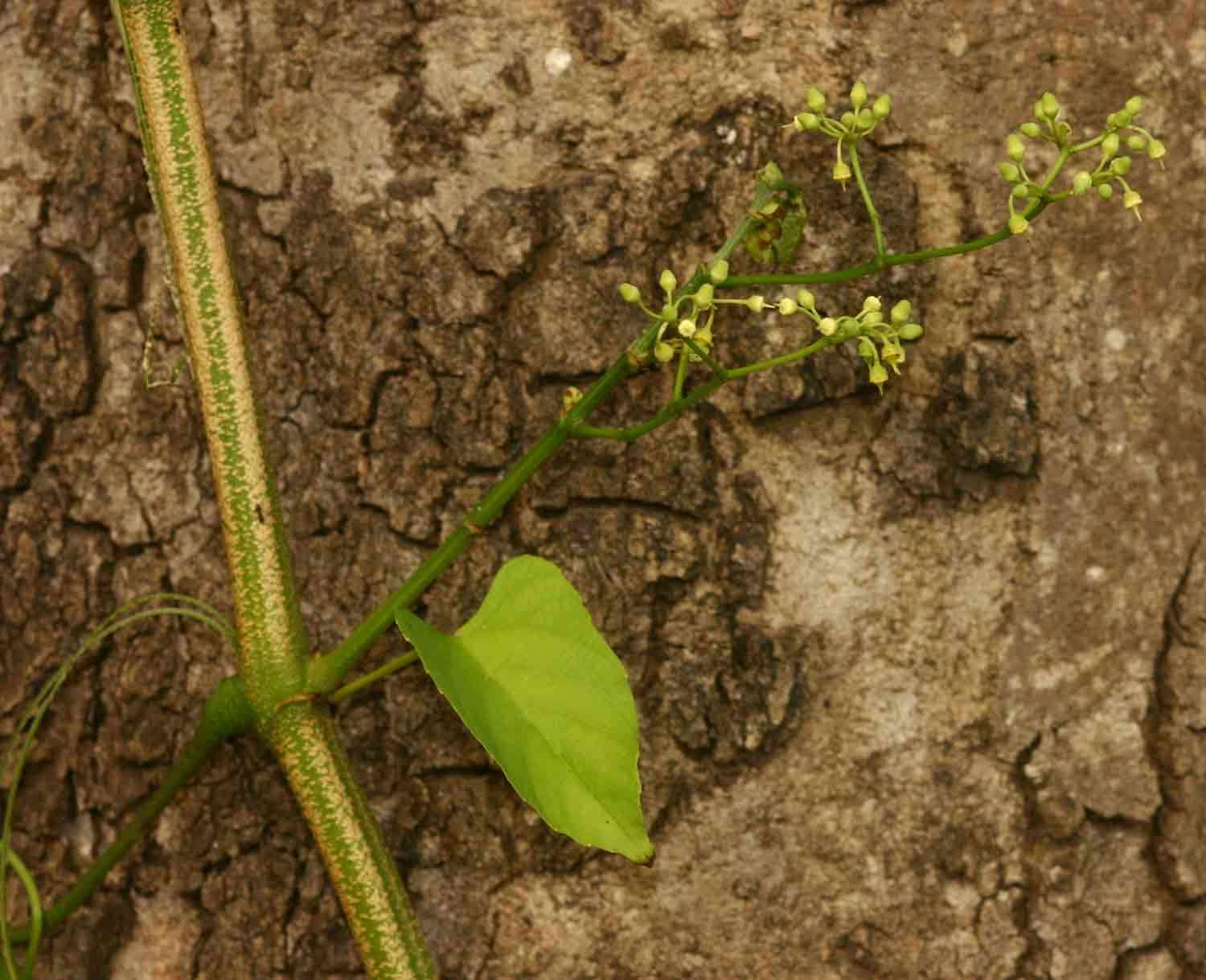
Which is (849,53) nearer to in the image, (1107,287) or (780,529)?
(1107,287)

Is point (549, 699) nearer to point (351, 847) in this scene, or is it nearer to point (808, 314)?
point (351, 847)

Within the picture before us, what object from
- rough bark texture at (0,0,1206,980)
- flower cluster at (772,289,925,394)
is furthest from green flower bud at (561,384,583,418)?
flower cluster at (772,289,925,394)

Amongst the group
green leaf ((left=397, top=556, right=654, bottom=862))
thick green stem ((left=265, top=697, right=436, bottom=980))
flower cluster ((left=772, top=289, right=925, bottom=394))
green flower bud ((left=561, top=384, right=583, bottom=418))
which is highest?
flower cluster ((left=772, top=289, right=925, bottom=394))

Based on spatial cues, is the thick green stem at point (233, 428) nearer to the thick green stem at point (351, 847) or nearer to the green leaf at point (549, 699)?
the thick green stem at point (351, 847)

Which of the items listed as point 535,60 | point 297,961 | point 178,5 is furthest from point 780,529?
point 178,5

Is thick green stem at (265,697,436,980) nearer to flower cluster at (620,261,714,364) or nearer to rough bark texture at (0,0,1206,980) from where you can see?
rough bark texture at (0,0,1206,980)

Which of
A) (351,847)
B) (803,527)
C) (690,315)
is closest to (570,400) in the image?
(690,315)
